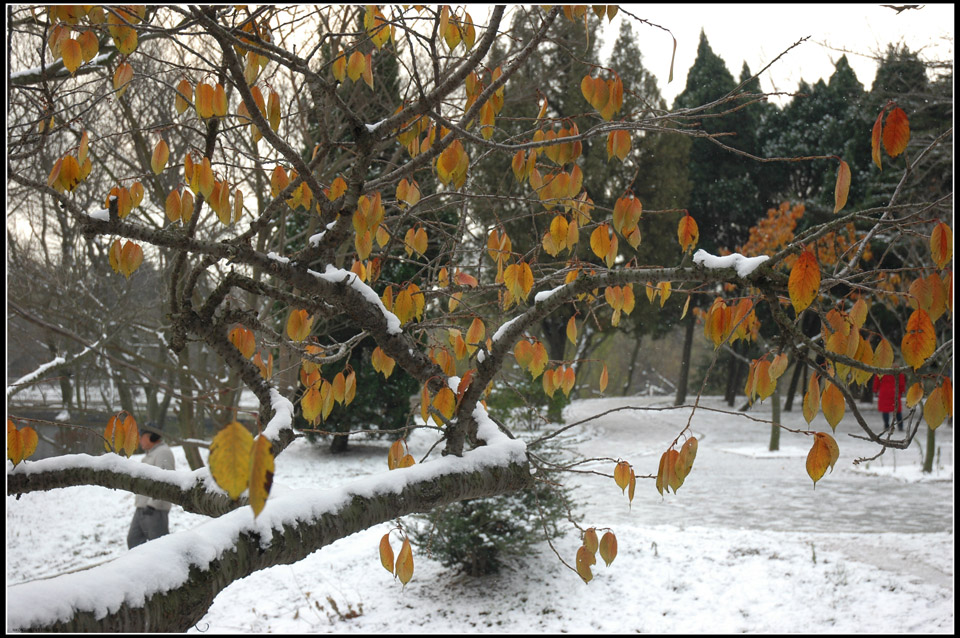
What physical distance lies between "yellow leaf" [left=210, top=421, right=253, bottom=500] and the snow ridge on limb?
0.52 meters

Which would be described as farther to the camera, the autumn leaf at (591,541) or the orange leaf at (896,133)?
the autumn leaf at (591,541)

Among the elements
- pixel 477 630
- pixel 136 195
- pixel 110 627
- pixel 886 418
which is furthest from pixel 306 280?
pixel 886 418

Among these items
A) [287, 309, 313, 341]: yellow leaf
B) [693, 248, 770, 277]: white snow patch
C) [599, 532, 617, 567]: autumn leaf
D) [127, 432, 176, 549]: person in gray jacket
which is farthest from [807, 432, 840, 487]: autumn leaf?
[127, 432, 176, 549]: person in gray jacket

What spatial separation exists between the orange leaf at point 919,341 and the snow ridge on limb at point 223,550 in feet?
3.64

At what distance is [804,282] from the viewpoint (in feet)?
4.91

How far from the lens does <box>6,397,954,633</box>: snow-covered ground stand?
455 centimetres

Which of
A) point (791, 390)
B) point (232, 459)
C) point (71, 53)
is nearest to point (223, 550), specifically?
point (232, 459)

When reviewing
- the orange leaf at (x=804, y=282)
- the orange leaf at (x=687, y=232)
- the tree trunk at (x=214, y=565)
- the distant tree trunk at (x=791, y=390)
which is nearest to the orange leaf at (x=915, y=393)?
the orange leaf at (x=804, y=282)

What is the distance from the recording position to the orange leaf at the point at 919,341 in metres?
1.43

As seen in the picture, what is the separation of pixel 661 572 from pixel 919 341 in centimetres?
443

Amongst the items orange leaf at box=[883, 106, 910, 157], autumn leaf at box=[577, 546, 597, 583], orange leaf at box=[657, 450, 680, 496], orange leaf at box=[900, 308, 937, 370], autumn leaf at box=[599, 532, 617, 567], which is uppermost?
orange leaf at box=[883, 106, 910, 157]

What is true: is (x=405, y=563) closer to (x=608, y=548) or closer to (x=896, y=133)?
(x=608, y=548)

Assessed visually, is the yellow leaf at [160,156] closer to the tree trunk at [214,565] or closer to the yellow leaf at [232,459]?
the tree trunk at [214,565]

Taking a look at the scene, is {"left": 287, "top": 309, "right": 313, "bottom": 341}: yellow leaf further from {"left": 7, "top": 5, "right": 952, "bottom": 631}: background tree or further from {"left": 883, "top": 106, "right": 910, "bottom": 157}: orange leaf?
{"left": 883, "top": 106, "right": 910, "bottom": 157}: orange leaf
